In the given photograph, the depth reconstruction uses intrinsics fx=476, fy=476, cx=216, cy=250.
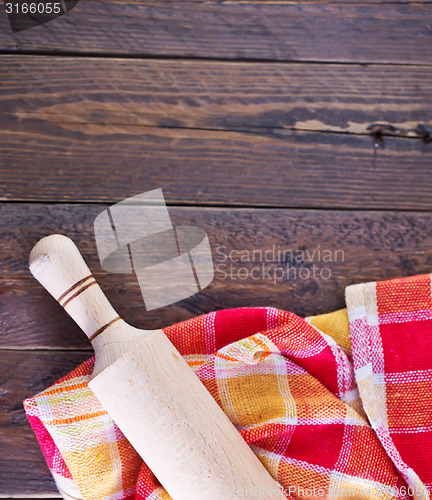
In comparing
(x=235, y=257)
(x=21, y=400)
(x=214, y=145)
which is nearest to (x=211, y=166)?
(x=214, y=145)

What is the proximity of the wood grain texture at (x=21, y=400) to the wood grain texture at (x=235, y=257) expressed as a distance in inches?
0.7

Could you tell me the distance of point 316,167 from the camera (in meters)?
0.68

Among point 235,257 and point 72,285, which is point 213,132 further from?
point 72,285

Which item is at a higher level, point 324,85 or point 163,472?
point 324,85

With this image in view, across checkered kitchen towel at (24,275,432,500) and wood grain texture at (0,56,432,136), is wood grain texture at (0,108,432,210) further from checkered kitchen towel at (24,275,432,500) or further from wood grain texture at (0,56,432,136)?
checkered kitchen towel at (24,275,432,500)

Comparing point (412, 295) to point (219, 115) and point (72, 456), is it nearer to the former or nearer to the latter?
point (219, 115)

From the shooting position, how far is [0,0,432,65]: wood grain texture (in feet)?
2.18

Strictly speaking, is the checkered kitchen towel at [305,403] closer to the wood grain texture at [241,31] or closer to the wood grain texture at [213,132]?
the wood grain texture at [213,132]

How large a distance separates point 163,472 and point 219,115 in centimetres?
46

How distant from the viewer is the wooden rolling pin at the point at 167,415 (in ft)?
1.65

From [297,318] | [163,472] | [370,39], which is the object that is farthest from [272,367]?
[370,39]

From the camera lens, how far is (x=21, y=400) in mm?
Answer: 667

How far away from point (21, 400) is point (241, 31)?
60cm

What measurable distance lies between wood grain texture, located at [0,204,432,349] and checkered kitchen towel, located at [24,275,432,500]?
4 centimetres
